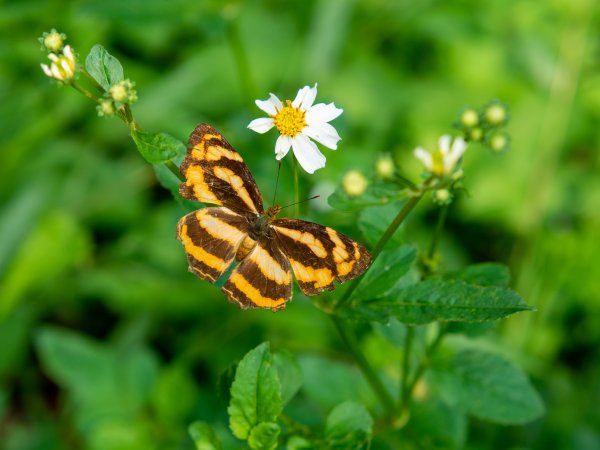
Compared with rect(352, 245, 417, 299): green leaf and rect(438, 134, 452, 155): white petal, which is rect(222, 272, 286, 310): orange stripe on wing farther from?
rect(438, 134, 452, 155): white petal

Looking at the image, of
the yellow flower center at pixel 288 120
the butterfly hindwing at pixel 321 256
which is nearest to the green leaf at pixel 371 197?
the butterfly hindwing at pixel 321 256

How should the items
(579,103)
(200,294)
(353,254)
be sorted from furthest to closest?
1. (579,103)
2. (200,294)
3. (353,254)

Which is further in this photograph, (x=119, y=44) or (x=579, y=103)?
(x=119, y=44)

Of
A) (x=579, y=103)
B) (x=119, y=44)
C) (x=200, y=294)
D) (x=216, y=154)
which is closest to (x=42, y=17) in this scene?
(x=119, y=44)

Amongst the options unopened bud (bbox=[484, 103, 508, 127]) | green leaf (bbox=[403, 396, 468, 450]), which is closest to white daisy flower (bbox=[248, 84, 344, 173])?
unopened bud (bbox=[484, 103, 508, 127])

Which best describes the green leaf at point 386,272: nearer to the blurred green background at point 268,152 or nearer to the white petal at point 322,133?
the white petal at point 322,133

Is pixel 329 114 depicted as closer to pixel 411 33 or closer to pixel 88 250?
pixel 88 250
